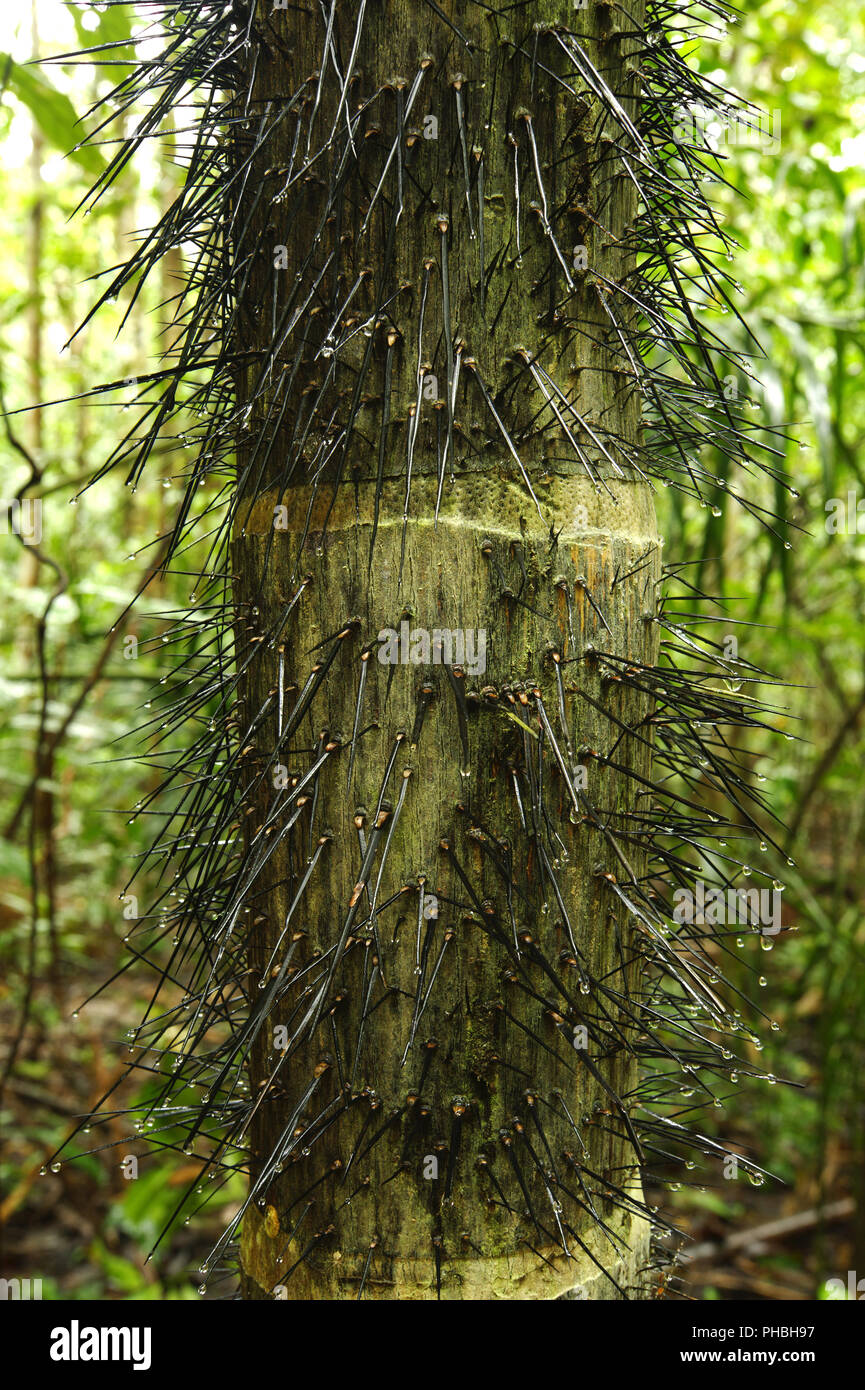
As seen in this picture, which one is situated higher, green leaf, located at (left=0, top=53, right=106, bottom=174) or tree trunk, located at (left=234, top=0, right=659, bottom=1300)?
green leaf, located at (left=0, top=53, right=106, bottom=174)

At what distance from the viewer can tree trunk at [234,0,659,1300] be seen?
850 mm

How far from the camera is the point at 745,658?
2283 mm

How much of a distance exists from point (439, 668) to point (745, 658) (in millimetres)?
1609

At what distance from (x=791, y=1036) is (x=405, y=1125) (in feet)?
16.4

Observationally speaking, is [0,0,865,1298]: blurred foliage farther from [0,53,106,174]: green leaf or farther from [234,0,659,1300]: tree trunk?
[234,0,659,1300]: tree trunk

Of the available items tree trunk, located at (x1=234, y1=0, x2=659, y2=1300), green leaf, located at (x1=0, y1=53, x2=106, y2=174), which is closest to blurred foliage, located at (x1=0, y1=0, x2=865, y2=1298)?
green leaf, located at (x1=0, y1=53, x2=106, y2=174)

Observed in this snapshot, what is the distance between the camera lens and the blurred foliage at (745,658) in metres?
2.48

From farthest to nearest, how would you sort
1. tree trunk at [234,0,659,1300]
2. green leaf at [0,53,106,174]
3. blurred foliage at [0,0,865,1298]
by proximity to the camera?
blurred foliage at [0,0,865,1298], green leaf at [0,53,106,174], tree trunk at [234,0,659,1300]

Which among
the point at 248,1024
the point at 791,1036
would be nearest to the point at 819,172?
the point at 248,1024

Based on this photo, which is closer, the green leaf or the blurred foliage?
the green leaf

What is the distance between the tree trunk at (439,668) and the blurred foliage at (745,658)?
→ 103 cm

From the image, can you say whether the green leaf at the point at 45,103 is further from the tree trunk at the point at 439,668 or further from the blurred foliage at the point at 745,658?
the tree trunk at the point at 439,668

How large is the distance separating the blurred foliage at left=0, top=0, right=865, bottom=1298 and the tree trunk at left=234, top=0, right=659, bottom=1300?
1033mm
